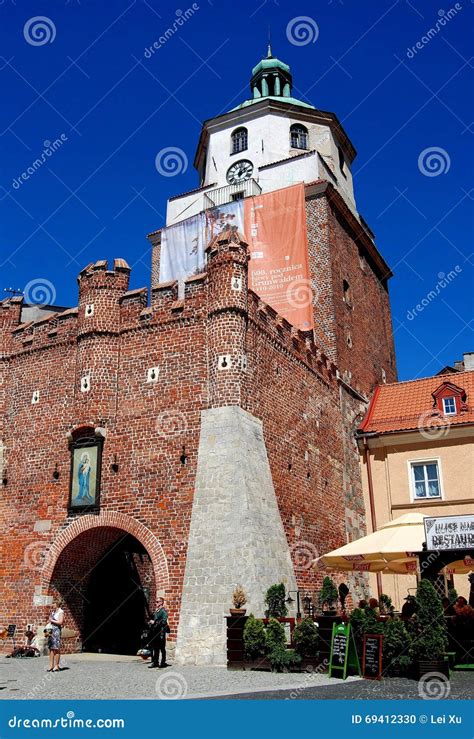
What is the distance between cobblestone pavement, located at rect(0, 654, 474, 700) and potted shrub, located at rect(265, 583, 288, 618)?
1.65 metres

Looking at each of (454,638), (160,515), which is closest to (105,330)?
(160,515)

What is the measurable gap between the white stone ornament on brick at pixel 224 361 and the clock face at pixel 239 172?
1584 centimetres

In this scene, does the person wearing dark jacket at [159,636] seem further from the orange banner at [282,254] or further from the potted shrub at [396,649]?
the orange banner at [282,254]

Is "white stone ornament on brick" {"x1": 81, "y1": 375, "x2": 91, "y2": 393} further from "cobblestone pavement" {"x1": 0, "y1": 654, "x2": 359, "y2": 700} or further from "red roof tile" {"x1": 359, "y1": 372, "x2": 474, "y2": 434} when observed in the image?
"red roof tile" {"x1": 359, "y1": 372, "x2": 474, "y2": 434}

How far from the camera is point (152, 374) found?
61.5ft

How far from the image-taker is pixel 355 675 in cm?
1249

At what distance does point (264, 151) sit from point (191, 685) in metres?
25.5

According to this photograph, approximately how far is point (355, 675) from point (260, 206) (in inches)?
801

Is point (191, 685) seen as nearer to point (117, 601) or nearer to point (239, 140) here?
point (117, 601)

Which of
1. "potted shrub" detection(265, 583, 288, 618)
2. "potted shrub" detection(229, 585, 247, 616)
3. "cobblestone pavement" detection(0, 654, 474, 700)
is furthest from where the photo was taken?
"potted shrub" detection(265, 583, 288, 618)

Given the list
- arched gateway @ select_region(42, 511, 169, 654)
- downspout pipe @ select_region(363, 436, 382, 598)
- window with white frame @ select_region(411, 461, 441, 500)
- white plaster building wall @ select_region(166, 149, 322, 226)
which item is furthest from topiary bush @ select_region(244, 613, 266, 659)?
white plaster building wall @ select_region(166, 149, 322, 226)

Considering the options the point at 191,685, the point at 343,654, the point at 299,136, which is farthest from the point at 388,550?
the point at 299,136

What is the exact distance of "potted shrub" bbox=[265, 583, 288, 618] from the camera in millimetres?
14883

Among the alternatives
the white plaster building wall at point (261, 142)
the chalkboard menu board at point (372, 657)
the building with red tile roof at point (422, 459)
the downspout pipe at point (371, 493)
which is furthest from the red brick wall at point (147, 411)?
the white plaster building wall at point (261, 142)
